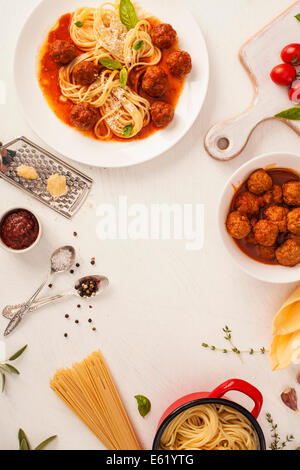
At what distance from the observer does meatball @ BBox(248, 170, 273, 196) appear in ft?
8.85

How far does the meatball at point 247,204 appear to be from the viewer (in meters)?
2.74

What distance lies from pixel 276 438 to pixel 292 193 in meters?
1.83

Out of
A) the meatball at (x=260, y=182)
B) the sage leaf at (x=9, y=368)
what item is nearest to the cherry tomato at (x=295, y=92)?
the meatball at (x=260, y=182)

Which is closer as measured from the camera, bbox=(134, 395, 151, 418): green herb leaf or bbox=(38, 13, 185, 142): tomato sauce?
bbox=(38, 13, 185, 142): tomato sauce

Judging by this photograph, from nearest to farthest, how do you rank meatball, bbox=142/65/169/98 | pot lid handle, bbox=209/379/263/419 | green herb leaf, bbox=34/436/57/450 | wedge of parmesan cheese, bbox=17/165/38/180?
pot lid handle, bbox=209/379/263/419 → meatball, bbox=142/65/169/98 → wedge of parmesan cheese, bbox=17/165/38/180 → green herb leaf, bbox=34/436/57/450

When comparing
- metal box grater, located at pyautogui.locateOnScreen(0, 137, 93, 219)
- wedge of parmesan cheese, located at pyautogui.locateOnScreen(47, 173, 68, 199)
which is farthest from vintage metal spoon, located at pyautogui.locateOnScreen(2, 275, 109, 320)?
wedge of parmesan cheese, located at pyautogui.locateOnScreen(47, 173, 68, 199)

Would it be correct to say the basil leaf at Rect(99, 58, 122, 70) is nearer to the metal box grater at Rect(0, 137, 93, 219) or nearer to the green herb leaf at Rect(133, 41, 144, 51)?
the green herb leaf at Rect(133, 41, 144, 51)

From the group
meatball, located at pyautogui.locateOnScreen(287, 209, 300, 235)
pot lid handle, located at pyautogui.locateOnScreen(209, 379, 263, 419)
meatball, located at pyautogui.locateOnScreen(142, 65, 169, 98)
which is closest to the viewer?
pot lid handle, located at pyautogui.locateOnScreen(209, 379, 263, 419)

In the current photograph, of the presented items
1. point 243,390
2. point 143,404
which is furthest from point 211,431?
point 143,404

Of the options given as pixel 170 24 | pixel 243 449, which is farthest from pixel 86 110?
pixel 243 449

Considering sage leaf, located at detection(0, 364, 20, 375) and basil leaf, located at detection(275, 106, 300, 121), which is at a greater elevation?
basil leaf, located at detection(275, 106, 300, 121)

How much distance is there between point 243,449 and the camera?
2.70 metres
